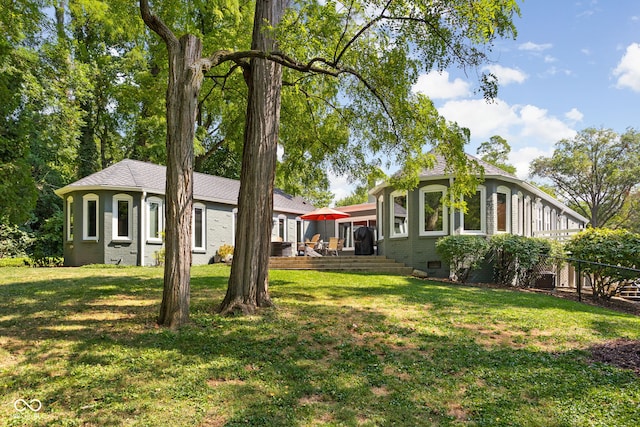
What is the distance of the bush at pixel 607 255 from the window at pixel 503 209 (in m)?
2.64

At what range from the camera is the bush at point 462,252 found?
520 inches

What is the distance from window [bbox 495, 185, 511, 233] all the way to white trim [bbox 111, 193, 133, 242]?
13527 mm

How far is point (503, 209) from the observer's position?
1531cm

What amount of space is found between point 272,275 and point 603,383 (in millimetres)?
8814

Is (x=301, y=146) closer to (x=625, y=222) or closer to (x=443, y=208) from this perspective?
(x=443, y=208)

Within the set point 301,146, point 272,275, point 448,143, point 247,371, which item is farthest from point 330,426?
point 272,275

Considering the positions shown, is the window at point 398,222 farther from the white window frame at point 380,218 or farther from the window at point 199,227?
the window at point 199,227

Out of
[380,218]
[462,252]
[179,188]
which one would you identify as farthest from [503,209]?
[179,188]

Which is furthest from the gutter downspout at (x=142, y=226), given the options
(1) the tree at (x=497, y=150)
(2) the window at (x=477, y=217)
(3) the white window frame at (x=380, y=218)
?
(1) the tree at (x=497, y=150)

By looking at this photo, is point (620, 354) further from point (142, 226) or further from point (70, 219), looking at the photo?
point (70, 219)

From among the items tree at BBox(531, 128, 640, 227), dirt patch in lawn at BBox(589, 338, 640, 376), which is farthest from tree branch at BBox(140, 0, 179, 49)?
tree at BBox(531, 128, 640, 227)

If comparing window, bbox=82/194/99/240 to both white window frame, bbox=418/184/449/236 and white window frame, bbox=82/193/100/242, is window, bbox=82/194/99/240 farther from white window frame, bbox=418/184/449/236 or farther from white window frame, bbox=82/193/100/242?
white window frame, bbox=418/184/449/236

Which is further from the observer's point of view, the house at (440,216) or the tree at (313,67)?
the house at (440,216)

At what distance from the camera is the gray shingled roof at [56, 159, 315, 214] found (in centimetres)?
1598
